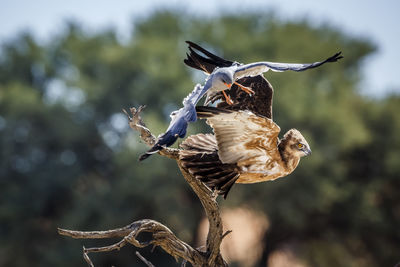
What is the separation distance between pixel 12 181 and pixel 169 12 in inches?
445

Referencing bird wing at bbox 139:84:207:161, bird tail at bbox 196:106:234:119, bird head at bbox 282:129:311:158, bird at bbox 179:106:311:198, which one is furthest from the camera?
bird head at bbox 282:129:311:158

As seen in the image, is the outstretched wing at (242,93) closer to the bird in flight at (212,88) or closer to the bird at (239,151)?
the bird in flight at (212,88)

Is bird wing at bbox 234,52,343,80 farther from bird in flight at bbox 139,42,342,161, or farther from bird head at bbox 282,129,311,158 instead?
bird head at bbox 282,129,311,158

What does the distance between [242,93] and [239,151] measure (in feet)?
3.80

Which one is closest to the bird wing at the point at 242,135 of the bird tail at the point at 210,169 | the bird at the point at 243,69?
the bird tail at the point at 210,169

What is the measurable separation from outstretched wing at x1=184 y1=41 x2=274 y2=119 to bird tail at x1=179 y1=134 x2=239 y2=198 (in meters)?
0.80

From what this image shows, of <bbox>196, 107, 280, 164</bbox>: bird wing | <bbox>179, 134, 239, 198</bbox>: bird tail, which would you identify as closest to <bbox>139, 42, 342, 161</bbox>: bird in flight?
<bbox>196, 107, 280, 164</bbox>: bird wing

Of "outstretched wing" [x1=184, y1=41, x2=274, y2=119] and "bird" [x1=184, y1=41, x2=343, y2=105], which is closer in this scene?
"bird" [x1=184, y1=41, x2=343, y2=105]

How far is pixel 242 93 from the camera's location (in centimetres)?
609

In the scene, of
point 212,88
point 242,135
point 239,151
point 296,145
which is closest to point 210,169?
point 239,151

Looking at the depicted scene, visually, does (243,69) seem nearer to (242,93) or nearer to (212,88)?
(212,88)

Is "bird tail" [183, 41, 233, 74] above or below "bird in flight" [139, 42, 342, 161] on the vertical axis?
above

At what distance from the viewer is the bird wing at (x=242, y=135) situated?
476 cm

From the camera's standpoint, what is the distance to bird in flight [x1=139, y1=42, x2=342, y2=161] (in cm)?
420
